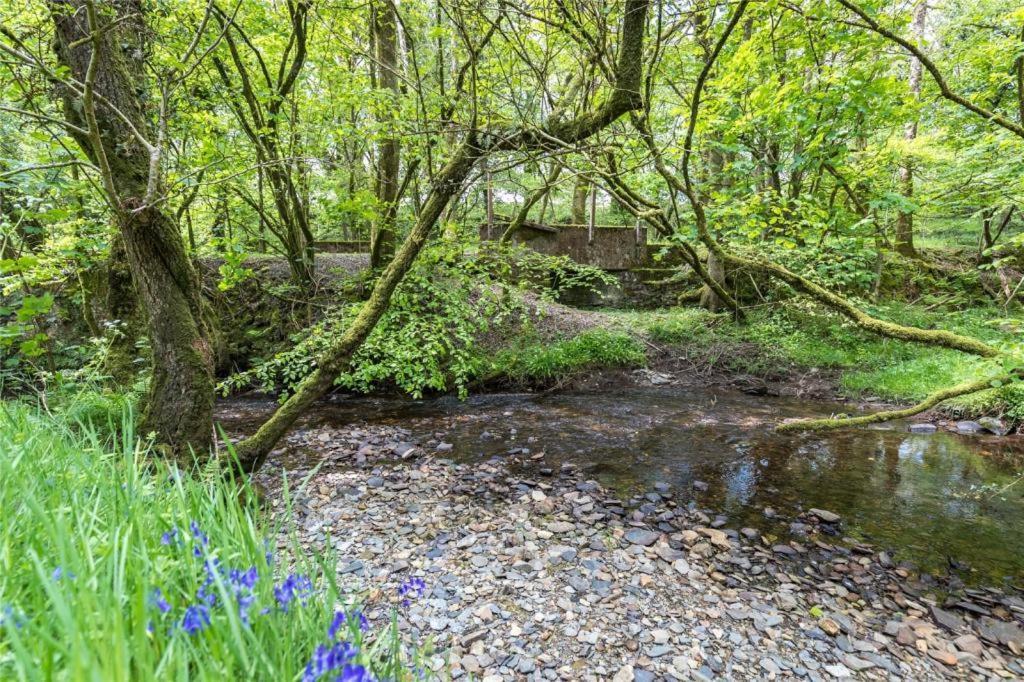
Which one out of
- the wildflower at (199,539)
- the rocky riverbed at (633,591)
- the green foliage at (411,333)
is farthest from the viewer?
the green foliage at (411,333)

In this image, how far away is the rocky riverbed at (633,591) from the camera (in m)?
Result: 2.54

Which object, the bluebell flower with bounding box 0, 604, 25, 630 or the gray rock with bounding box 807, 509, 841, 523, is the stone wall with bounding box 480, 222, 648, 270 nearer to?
the gray rock with bounding box 807, 509, 841, 523

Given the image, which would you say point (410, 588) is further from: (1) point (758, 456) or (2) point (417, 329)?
(1) point (758, 456)

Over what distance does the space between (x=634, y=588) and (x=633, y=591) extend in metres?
0.04

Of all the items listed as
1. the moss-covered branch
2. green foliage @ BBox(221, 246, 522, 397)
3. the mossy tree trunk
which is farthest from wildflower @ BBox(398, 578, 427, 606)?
the moss-covered branch

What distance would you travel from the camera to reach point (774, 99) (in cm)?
477

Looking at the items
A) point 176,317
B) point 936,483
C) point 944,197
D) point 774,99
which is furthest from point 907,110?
point 176,317

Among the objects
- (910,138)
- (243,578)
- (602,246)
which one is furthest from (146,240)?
(910,138)

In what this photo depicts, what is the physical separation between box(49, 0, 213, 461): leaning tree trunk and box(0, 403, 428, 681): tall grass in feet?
7.04

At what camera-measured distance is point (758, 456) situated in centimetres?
551

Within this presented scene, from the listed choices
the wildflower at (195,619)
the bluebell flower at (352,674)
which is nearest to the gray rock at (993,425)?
the bluebell flower at (352,674)

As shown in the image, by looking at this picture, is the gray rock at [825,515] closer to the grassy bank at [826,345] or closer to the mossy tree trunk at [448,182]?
the mossy tree trunk at [448,182]

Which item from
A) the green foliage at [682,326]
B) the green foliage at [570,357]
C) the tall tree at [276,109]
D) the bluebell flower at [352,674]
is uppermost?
the tall tree at [276,109]

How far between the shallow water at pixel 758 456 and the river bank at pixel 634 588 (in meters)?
0.37
